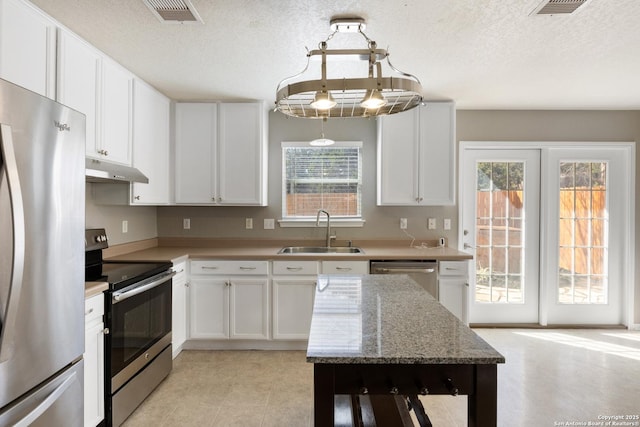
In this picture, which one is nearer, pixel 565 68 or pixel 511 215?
pixel 565 68

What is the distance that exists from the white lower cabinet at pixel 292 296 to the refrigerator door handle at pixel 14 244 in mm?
1996

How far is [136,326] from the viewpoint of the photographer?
2246 mm

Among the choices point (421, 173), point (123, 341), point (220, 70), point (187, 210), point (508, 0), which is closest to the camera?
point (508, 0)

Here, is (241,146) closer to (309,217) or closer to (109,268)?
(309,217)

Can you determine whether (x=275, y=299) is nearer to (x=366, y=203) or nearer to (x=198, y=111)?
(x=366, y=203)

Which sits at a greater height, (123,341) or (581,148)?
(581,148)

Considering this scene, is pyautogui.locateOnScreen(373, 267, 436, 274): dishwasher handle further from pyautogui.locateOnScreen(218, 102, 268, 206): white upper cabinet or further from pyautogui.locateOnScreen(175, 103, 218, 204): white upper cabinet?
pyautogui.locateOnScreen(175, 103, 218, 204): white upper cabinet

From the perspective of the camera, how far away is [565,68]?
8.81ft

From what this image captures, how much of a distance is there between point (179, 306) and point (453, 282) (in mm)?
2339

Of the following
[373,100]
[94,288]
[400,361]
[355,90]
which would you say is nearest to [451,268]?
[373,100]

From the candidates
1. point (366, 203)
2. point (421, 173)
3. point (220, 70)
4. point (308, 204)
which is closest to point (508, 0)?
point (421, 173)

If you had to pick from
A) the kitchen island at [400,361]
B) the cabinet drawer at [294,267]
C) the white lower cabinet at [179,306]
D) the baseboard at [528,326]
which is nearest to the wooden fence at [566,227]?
the baseboard at [528,326]

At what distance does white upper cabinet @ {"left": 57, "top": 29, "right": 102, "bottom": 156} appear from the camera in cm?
202

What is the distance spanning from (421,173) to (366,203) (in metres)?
0.66
